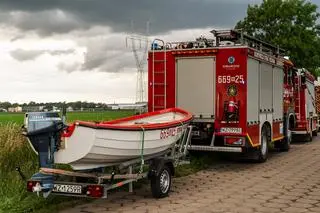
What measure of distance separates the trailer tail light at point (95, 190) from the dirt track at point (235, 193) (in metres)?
0.54

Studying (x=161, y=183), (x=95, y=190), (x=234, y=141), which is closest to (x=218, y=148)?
(x=234, y=141)

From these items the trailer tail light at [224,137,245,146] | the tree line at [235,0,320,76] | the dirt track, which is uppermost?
the tree line at [235,0,320,76]

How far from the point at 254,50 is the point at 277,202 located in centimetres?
529

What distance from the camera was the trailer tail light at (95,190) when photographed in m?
7.48

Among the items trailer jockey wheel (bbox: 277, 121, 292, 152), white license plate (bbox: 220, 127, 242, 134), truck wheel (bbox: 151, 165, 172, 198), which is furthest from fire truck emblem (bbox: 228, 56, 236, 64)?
trailer jockey wheel (bbox: 277, 121, 292, 152)

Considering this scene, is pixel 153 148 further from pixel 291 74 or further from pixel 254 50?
pixel 291 74

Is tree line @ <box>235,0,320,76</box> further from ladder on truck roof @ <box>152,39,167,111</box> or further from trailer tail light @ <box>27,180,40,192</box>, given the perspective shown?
trailer tail light @ <box>27,180,40,192</box>

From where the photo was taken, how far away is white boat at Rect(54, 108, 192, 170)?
739cm

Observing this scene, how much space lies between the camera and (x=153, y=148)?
891 cm

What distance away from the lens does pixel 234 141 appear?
12.2 meters

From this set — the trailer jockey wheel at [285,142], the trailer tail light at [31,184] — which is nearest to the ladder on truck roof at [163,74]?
the trailer jockey wheel at [285,142]

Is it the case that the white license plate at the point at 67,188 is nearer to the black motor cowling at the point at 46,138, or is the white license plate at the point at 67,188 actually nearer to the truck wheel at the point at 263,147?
the black motor cowling at the point at 46,138

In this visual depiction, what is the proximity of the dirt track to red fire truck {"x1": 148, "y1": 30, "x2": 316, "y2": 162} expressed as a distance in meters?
0.85

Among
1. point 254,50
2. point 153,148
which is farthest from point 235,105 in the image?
point 153,148
